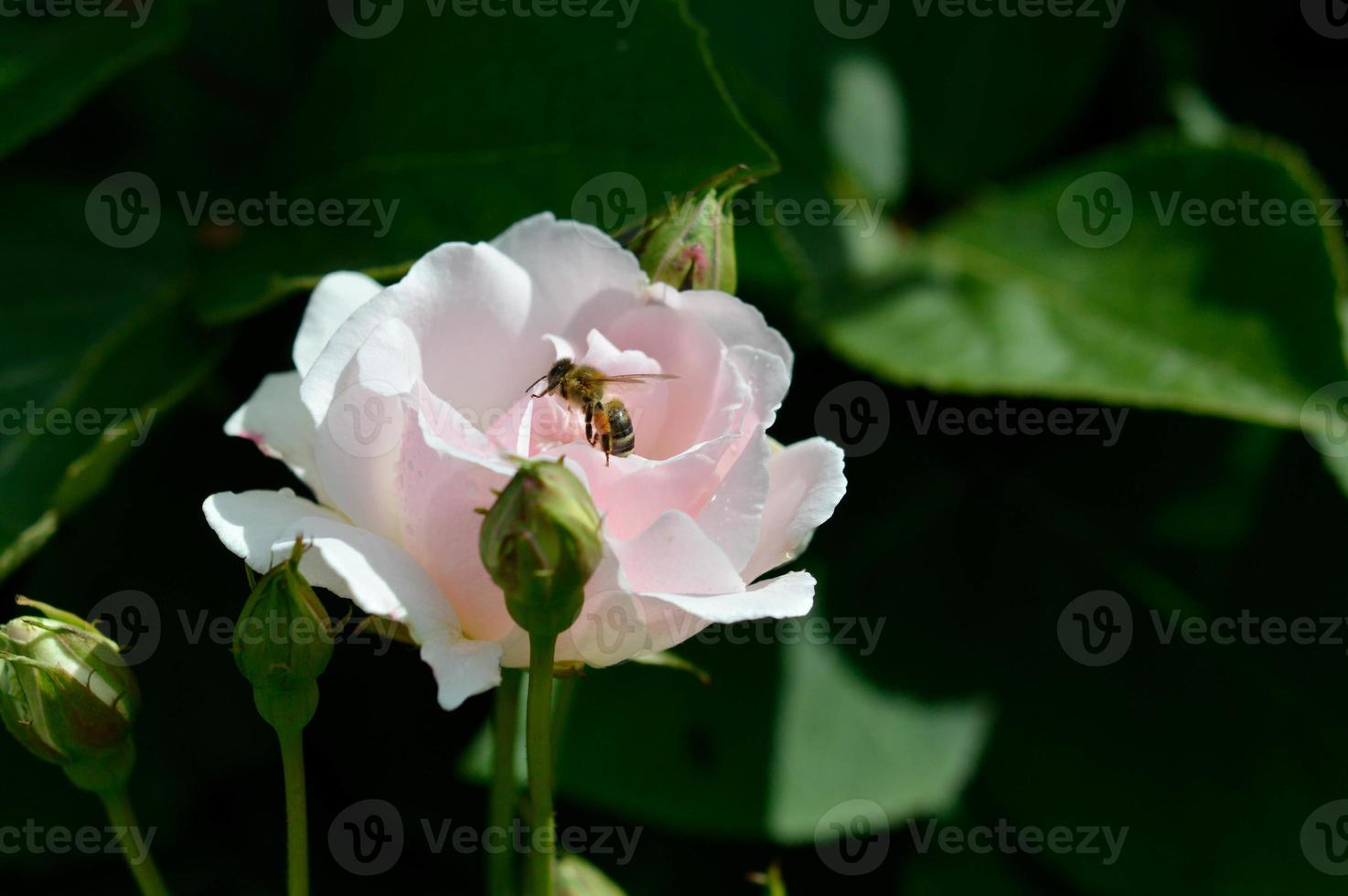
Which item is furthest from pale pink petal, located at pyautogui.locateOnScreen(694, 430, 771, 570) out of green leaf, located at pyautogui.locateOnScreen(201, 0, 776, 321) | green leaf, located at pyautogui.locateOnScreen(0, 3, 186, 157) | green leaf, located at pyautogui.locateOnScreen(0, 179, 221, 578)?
green leaf, located at pyautogui.locateOnScreen(0, 3, 186, 157)

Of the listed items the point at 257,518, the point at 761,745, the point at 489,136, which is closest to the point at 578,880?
the point at 257,518

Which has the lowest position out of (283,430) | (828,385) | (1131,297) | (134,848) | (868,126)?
(134,848)

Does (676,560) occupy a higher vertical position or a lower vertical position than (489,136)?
lower

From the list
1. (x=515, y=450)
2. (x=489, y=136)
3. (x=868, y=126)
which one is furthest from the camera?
(x=868, y=126)

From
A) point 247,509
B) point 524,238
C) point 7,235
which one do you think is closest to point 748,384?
point 524,238

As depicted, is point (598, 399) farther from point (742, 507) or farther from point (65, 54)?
point (65, 54)

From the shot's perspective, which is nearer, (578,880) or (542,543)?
(542,543)

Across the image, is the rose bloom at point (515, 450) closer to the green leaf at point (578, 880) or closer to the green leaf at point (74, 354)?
the green leaf at point (578, 880)
